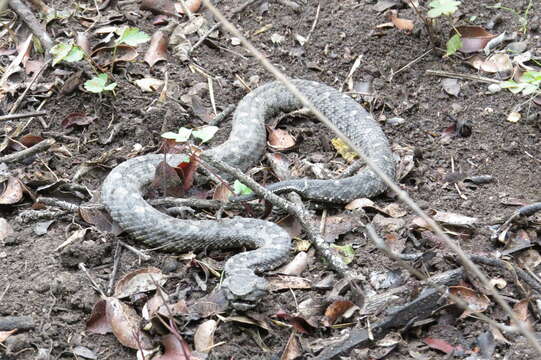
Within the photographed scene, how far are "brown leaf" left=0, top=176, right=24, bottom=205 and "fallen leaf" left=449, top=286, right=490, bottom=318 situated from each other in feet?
12.0

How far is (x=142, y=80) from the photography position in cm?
749

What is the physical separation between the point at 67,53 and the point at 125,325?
3.15m

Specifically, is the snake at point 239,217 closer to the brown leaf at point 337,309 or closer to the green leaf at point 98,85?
the brown leaf at point 337,309

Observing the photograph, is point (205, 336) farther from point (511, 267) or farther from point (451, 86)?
point (451, 86)

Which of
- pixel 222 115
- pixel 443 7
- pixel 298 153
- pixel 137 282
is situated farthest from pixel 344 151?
pixel 137 282

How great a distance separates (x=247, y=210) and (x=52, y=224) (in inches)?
64.9

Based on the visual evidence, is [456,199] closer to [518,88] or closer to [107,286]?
[518,88]

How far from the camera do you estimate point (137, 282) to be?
520 centimetres

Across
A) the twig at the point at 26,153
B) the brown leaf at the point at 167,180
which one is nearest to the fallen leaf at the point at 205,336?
the brown leaf at the point at 167,180

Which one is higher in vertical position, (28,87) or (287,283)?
(28,87)

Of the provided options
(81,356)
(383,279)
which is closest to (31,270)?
(81,356)

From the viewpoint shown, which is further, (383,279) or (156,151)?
(156,151)

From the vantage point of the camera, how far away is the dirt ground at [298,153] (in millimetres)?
4715

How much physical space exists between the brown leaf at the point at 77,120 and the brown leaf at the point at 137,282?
7.40 feet
